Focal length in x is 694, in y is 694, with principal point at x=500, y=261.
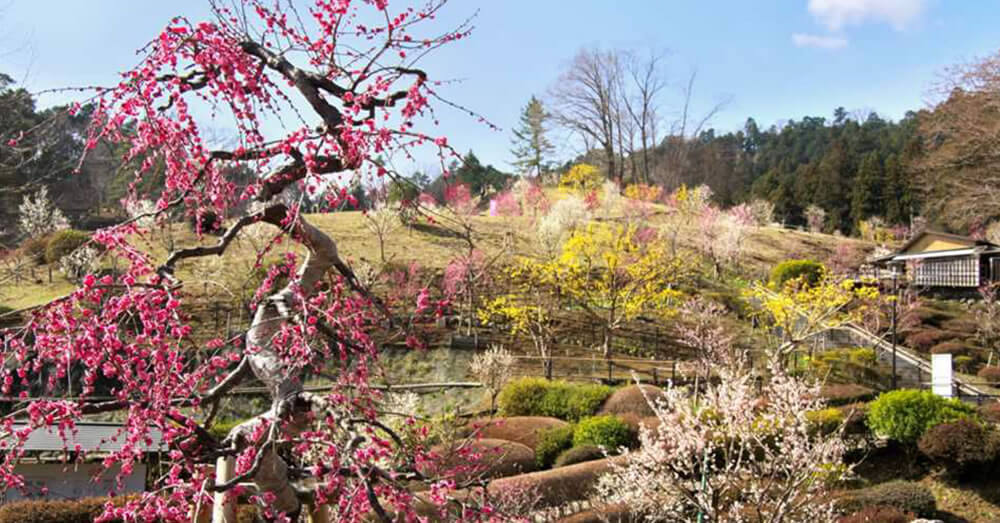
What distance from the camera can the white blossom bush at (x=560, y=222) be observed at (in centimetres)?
2656

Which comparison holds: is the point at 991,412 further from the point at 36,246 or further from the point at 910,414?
the point at 36,246

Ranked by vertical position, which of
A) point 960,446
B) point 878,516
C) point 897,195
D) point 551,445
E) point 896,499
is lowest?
point 896,499

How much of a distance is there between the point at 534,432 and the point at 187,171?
10833mm

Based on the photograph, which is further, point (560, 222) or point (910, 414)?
point (560, 222)

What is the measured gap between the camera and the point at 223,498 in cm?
322

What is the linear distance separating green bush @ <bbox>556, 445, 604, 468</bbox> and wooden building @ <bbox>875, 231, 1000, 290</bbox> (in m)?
23.3

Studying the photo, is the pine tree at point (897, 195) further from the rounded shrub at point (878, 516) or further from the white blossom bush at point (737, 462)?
the white blossom bush at point (737, 462)

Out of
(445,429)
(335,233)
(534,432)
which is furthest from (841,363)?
(335,233)

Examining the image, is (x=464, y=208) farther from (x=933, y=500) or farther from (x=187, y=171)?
(x=187, y=171)

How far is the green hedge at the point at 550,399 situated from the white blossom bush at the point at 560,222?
10414 mm

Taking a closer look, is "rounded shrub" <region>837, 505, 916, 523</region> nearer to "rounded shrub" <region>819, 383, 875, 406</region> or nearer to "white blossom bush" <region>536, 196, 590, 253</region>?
"rounded shrub" <region>819, 383, 875, 406</region>

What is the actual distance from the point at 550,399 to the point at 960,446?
7.77 m

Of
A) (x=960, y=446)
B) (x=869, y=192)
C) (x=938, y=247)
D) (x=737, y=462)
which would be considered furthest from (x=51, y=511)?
(x=869, y=192)

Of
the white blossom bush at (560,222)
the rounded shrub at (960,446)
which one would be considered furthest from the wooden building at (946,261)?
the rounded shrub at (960,446)
